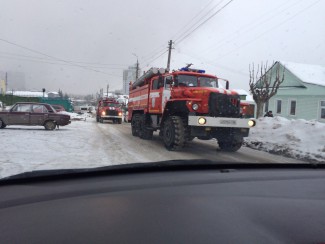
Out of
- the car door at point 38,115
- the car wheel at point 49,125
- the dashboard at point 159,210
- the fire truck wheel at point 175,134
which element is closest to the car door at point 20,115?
the car door at point 38,115

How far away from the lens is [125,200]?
94.1 inches

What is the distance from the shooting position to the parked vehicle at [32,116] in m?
15.8

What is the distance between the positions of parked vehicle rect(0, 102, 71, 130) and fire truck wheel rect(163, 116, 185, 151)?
28.0 feet

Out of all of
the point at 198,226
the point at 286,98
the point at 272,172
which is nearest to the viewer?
the point at 198,226

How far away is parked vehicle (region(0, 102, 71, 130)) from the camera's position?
15.8m

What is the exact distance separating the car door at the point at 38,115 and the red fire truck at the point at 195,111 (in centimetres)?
745

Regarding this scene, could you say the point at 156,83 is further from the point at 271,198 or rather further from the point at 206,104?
the point at 271,198

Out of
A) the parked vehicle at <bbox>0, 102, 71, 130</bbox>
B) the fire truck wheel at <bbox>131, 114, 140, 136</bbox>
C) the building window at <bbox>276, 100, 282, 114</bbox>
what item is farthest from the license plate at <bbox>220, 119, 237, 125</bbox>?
the building window at <bbox>276, 100, 282, 114</bbox>

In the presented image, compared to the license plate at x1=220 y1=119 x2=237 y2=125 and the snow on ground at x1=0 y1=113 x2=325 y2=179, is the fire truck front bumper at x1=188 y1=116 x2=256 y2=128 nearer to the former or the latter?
the license plate at x1=220 y1=119 x2=237 y2=125

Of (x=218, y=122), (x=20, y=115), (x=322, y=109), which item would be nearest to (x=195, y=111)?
(x=218, y=122)

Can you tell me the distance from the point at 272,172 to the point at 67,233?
290cm

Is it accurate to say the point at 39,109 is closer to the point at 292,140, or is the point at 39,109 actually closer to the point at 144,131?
the point at 144,131

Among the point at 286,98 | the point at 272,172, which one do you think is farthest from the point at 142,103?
the point at 286,98

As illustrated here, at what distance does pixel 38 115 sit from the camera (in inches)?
640
